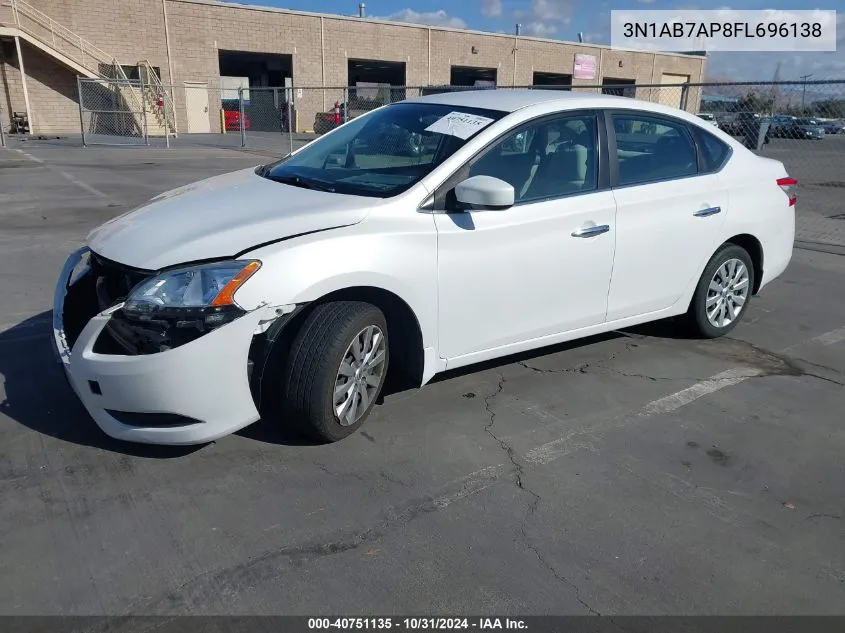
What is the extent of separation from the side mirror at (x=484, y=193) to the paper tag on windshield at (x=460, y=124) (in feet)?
1.39

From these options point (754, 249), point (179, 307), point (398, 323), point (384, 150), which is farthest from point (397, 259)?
point (754, 249)

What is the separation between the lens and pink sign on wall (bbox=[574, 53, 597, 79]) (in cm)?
4472

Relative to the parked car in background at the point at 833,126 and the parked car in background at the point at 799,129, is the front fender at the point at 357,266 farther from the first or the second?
the parked car in background at the point at 833,126

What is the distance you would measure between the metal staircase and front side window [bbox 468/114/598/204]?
24.2 m

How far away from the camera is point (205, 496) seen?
3043mm

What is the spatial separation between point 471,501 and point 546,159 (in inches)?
83.2

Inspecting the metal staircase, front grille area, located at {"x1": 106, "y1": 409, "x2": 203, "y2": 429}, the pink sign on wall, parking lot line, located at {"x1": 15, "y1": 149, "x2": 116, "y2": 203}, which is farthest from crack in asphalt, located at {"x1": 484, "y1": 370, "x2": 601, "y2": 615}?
the pink sign on wall

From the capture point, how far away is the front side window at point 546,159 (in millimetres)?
3881

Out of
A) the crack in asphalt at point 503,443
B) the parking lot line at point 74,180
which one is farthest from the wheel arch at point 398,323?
the parking lot line at point 74,180

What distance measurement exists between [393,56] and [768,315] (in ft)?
113

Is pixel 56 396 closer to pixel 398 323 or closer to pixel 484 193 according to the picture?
pixel 398 323

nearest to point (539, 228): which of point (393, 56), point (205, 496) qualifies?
point (205, 496)

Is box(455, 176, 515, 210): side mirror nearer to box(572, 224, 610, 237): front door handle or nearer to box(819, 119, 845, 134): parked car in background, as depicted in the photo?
box(572, 224, 610, 237): front door handle

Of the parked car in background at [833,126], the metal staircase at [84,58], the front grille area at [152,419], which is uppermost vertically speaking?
the metal staircase at [84,58]
